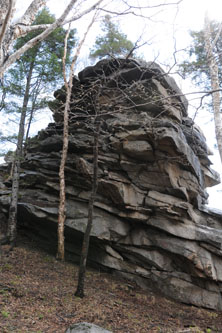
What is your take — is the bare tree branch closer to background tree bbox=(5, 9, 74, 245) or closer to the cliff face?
the cliff face

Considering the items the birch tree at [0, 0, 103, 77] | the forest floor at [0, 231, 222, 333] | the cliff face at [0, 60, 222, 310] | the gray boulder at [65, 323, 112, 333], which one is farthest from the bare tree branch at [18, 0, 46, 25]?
the gray boulder at [65, 323, 112, 333]

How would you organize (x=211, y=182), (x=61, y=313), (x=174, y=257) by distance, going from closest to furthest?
(x=61, y=313)
(x=174, y=257)
(x=211, y=182)

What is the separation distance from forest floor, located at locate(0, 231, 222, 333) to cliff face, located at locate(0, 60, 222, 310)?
882 millimetres

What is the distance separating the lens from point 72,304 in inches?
273

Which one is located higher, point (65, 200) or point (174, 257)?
point (65, 200)

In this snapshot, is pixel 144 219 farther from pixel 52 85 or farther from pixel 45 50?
pixel 45 50

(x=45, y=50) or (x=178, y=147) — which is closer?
(x=178, y=147)

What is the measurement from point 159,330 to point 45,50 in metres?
14.4

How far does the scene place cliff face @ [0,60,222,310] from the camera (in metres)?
9.86

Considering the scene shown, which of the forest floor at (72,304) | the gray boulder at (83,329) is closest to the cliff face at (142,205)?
the forest floor at (72,304)

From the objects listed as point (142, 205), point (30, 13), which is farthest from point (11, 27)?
point (142, 205)

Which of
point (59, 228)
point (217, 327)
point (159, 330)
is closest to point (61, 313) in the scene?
point (159, 330)

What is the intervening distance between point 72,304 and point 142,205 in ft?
17.1

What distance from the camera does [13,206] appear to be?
11.3m
